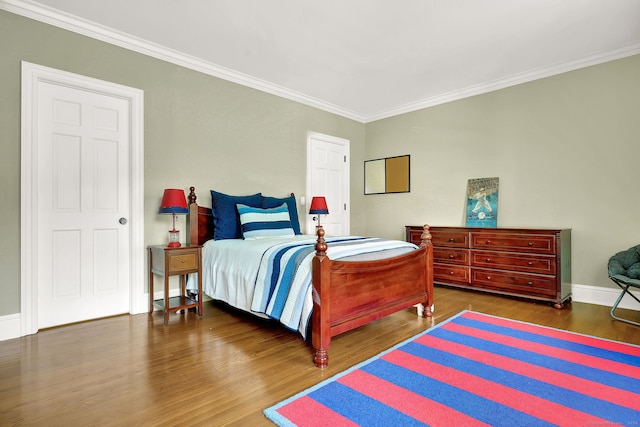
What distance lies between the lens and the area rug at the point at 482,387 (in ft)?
5.26

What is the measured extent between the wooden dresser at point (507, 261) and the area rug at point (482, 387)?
106cm

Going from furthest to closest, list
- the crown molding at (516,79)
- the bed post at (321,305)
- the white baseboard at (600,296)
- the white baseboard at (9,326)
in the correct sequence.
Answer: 1. the crown molding at (516,79)
2. the white baseboard at (600,296)
3. the white baseboard at (9,326)
4. the bed post at (321,305)

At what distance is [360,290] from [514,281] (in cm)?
231

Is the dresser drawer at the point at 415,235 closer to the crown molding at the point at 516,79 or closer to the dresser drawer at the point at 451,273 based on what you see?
the dresser drawer at the point at 451,273

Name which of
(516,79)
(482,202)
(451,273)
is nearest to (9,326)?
(451,273)

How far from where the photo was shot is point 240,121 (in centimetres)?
414

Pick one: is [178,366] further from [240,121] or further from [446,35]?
[446,35]

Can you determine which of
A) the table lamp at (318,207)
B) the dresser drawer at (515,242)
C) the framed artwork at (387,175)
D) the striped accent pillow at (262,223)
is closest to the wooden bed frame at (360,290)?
the dresser drawer at (515,242)

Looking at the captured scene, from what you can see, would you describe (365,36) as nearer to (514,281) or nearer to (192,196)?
(192,196)

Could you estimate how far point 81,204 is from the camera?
305 centimetres

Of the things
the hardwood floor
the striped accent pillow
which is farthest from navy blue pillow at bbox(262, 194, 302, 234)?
the hardwood floor

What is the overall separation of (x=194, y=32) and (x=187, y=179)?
143 centimetres

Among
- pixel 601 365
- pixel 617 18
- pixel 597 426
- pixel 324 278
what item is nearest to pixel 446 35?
pixel 617 18

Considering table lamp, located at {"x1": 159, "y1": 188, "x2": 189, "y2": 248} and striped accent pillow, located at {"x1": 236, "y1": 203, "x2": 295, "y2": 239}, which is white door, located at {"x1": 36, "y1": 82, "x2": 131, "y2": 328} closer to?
table lamp, located at {"x1": 159, "y1": 188, "x2": 189, "y2": 248}
